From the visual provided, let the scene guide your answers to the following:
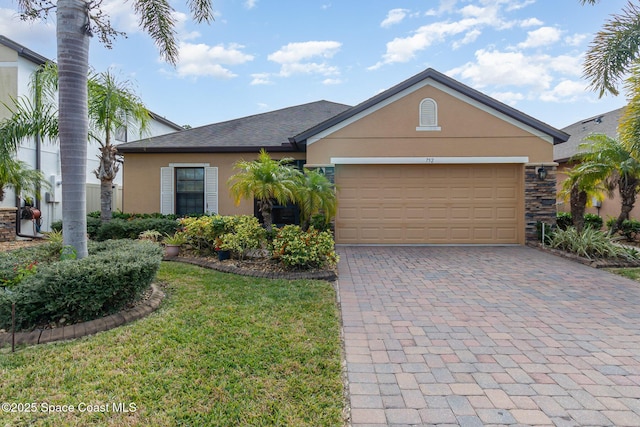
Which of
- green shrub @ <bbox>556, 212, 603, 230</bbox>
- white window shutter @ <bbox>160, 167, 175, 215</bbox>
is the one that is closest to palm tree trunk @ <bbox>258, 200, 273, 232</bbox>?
white window shutter @ <bbox>160, 167, 175, 215</bbox>

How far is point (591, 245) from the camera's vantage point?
794cm

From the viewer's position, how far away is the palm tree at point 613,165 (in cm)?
844

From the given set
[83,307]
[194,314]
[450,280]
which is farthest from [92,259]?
[450,280]

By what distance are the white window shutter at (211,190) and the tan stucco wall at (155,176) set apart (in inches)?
5.3

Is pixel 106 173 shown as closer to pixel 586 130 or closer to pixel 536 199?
pixel 536 199

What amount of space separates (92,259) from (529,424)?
4.97m

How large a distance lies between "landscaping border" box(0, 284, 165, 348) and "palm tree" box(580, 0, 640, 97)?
33.9 ft

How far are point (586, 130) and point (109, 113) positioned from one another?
2029 cm

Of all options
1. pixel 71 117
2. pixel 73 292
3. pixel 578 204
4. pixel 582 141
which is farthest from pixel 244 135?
pixel 582 141

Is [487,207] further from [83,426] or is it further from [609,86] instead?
[83,426]

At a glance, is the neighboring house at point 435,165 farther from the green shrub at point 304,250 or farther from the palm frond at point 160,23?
the palm frond at point 160,23

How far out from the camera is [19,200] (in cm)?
1156

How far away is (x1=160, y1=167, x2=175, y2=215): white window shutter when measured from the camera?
38.3ft

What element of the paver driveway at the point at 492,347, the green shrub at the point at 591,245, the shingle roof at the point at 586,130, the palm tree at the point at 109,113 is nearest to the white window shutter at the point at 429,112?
the green shrub at the point at 591,245
